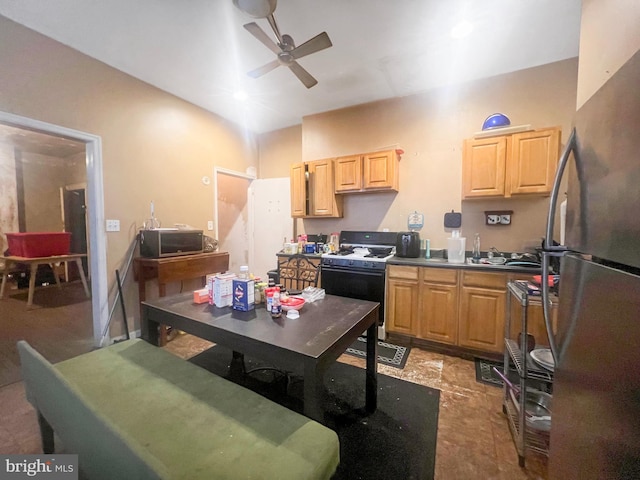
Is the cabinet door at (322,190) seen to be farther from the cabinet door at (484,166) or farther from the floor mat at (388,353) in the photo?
the floor mat at (388,353)

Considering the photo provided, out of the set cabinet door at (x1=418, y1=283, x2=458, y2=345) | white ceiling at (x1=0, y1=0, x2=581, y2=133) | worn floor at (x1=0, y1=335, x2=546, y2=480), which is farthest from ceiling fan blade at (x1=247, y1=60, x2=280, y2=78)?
worn floor at (x1=0, y1=335, x2=546, y2=480)

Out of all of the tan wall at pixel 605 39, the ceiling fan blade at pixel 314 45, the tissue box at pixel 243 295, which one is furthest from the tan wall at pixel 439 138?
the tissue box at pixel 243 295

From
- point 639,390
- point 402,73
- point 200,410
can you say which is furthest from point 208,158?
point 639,390

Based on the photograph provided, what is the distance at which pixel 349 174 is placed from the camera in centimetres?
332

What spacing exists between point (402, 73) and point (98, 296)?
3.88m

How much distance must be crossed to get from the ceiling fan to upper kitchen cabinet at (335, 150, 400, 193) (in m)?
1.14

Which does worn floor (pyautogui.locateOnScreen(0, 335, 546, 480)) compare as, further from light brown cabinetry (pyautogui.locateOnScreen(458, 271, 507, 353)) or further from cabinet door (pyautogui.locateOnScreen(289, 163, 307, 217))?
cabinet door (pyautogui.locateOnScreen(289, 163, 307, 217))

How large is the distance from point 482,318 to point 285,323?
1.99 meters

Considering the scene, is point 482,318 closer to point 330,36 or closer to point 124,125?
point 330,36

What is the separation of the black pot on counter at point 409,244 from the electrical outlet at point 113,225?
3062 millimetres

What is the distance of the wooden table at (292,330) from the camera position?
1044mm

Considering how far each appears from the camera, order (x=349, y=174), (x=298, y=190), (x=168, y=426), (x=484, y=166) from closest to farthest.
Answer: (x=168, y=426) < (x=484, y=166) < (x=349, y=174) < (x=298, y=190)

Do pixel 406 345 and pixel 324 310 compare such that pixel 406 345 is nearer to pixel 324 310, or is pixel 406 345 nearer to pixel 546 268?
pixel 324 310

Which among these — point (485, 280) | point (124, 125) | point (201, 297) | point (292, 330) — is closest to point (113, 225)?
point (124, 125)
